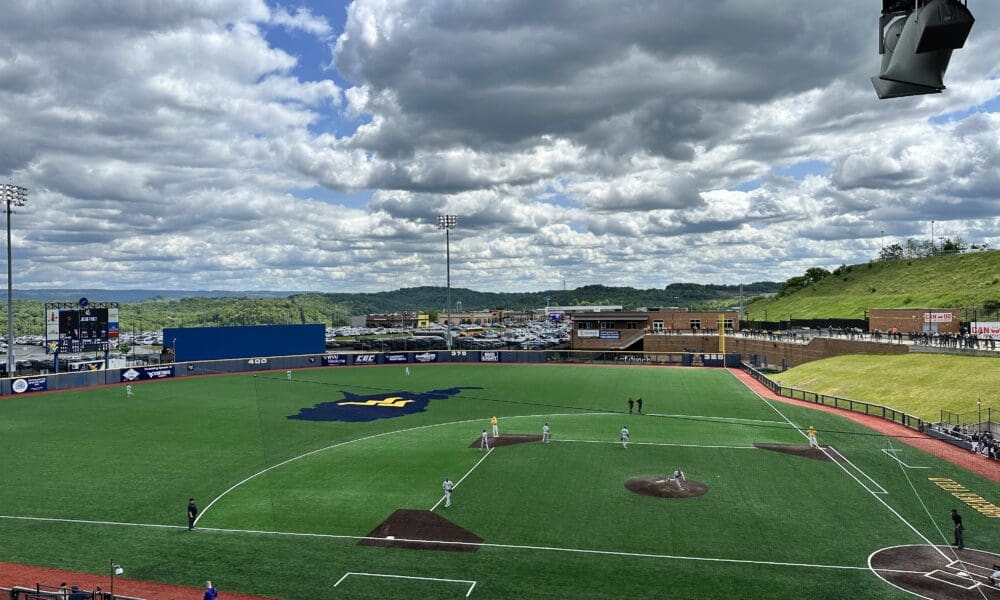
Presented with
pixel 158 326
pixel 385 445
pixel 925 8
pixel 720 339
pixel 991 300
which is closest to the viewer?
pixel 925 8

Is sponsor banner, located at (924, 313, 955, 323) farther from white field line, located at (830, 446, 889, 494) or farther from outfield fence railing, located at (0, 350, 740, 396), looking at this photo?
white field line, located at (830, 446, 889, 494)

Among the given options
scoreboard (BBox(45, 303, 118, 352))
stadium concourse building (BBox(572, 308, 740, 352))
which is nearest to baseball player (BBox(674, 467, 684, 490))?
scoreboard (BBox(45, 303, 118, 352))

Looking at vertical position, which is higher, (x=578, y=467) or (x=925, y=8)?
(x=925, y=8)

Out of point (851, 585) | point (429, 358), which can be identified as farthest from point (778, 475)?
point (429, 358)

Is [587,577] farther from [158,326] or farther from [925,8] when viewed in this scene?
[158,326]

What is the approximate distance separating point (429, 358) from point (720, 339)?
41.3 metres

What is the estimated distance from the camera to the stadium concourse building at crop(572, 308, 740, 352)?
9912 cm

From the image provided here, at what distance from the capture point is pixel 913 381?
4866 centimetres

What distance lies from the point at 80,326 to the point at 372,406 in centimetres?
3923

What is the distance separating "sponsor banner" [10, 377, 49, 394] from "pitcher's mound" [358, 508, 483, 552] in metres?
51.1

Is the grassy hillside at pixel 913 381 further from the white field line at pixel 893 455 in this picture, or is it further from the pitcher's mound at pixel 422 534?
the pitcher's mound at pixel 422 534

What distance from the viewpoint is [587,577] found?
19.0 metres

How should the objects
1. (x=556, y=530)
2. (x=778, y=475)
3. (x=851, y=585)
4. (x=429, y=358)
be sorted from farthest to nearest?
1. (x=429, y=358)
2. (x=778, y=475)
3. (x=556, y=530)
4. (x=851, y=585)

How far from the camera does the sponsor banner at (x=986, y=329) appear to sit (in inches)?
2207
